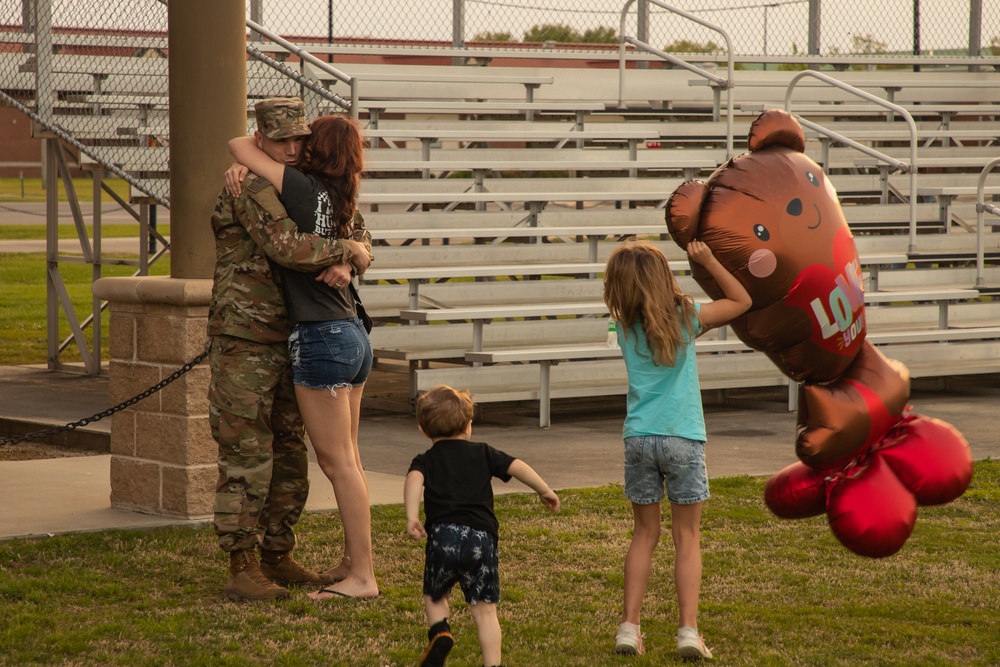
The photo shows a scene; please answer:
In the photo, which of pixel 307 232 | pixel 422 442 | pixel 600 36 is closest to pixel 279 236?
pixel 307 232

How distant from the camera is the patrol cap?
15.3ft

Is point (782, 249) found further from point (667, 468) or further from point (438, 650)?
point (438, 650)

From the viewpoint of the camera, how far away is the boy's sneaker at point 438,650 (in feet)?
12.4

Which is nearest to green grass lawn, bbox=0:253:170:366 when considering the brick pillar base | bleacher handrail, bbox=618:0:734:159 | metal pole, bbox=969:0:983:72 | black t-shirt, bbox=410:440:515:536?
bleacher handrail, bbox=618:0:734:159

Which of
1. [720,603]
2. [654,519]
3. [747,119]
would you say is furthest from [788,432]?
[747,119]

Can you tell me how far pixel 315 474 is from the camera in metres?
6.98

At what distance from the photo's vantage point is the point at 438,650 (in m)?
3.79

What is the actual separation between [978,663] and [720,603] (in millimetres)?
907

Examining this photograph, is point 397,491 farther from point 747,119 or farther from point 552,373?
point 747,119

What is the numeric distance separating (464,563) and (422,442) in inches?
162

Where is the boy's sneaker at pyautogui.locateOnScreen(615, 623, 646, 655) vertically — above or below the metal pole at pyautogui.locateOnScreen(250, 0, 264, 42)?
below

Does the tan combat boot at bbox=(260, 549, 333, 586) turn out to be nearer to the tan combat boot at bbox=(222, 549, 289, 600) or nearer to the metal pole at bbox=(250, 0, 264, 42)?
the tan combat boot at bbox=(222, 549, 289, 600)

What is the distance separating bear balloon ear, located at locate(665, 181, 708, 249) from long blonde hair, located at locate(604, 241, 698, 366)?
0.27 metres

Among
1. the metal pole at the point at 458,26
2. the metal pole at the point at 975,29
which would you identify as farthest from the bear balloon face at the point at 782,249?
the metal pole at the point at 975,29
